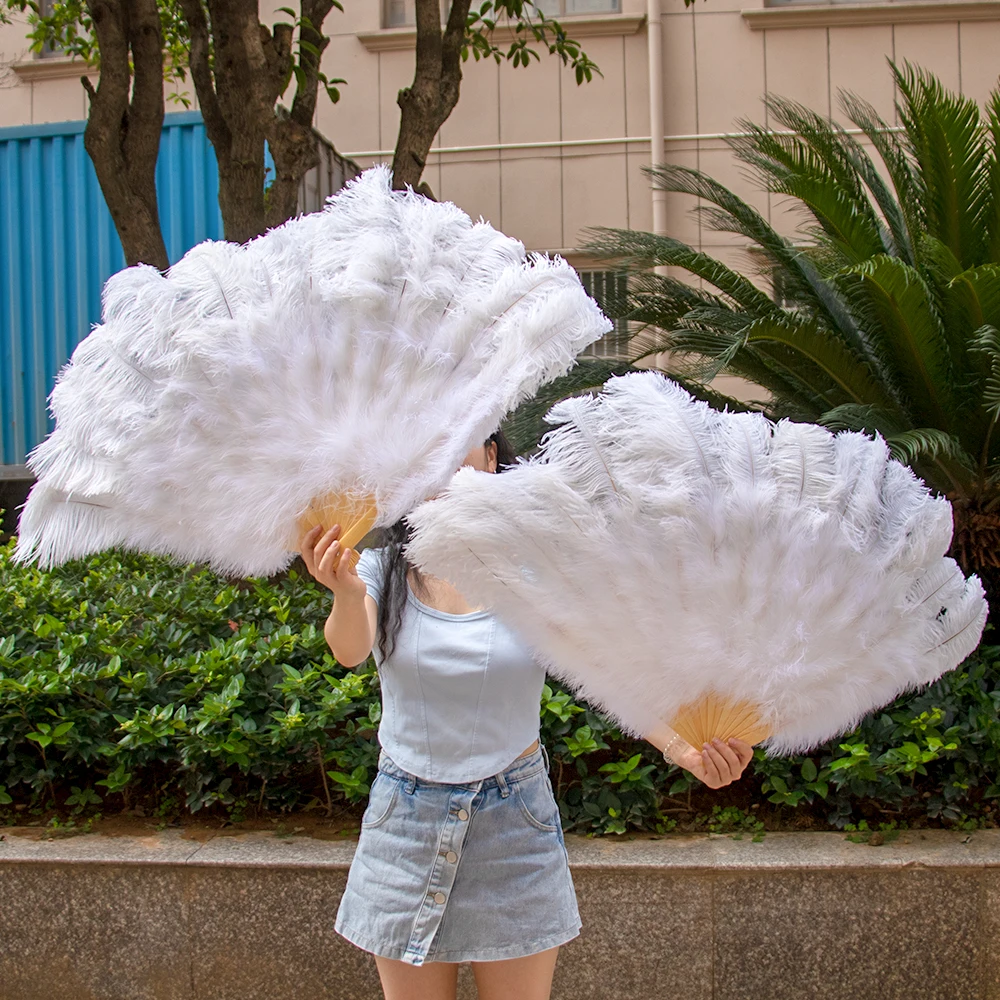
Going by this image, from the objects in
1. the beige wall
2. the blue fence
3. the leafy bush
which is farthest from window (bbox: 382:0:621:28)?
the leafy bush

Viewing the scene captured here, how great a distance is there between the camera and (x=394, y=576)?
215 cm

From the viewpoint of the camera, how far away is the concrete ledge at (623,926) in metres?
3.16

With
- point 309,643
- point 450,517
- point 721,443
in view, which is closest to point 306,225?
point 450,517

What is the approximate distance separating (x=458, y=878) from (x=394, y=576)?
0.59 meters

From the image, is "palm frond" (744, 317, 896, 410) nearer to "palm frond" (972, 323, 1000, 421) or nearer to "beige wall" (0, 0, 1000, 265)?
"palm frond" (972, 323, 1000, 421)

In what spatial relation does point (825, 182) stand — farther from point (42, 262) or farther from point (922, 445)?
point (42, 262)

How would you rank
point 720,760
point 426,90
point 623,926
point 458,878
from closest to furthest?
point 720,760
point 458,878
point 623,926
point 426,90

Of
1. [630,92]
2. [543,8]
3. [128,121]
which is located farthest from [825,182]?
[543,8]

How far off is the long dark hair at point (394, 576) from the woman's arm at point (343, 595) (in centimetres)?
2

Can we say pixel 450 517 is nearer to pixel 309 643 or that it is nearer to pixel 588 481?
pixel 588 481

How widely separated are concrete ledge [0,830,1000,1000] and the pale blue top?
1.30 metres

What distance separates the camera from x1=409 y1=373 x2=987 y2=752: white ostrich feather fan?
1638mm

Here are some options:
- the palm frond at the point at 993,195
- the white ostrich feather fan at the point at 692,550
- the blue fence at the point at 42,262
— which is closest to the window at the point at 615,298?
the palm frond at the point at 993,195

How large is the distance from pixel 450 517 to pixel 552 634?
277 mm
